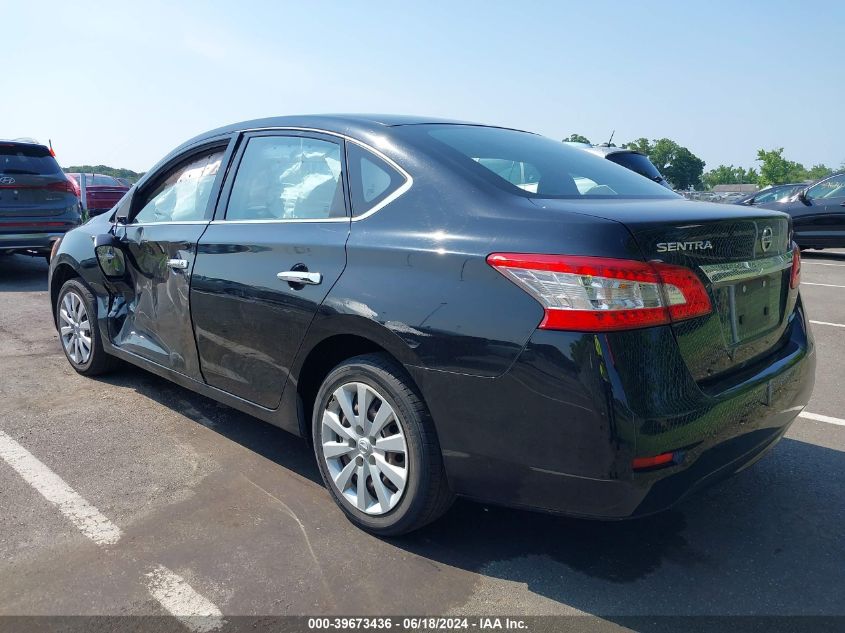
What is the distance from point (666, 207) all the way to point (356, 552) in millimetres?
1748

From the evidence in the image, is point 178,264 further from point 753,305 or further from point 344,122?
point 753,305

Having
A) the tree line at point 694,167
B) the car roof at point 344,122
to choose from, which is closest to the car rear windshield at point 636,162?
the car roof at point 344,122

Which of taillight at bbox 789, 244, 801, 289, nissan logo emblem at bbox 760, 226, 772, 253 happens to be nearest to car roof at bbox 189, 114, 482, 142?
nissan logo emblem at bbox 760, 226, 772, 253

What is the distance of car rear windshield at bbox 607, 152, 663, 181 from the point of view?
1026 cm

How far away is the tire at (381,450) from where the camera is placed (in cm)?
260

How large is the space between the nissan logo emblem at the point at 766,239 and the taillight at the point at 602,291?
1.95 feet

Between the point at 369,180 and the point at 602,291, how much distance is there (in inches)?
46.0

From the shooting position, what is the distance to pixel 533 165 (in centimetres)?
320

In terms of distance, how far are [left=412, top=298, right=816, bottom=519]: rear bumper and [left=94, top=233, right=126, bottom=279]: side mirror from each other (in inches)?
99.6

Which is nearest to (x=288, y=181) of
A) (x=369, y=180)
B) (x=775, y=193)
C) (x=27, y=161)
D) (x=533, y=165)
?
(x=369, y=180)

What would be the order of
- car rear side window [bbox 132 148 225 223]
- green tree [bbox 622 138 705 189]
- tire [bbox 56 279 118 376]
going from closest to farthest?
1. car rear side window [bbox 132 148 225 223]
2. tire [bbox 56 279 118 376]
3. green tree [bbox 622 138 705 189]

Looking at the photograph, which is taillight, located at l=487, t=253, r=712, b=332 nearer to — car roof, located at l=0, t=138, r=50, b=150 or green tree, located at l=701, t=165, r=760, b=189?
car roof, located at l=0, t=138, r=50, b=150

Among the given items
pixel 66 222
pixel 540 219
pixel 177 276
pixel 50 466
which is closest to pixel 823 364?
pixel 540 219

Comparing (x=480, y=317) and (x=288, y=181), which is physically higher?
(x=288, y=181)
